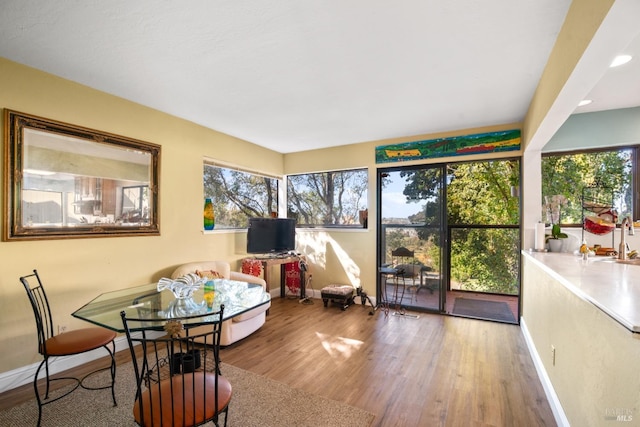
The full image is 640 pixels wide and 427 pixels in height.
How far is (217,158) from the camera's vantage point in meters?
4.16

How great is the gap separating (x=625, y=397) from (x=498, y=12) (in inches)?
80.7

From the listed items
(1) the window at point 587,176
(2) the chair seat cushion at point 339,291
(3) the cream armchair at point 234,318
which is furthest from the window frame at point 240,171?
(1) the window at point 587,176

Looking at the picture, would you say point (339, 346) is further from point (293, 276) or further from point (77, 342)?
point (77, 342)

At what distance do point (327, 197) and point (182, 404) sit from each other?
409cm

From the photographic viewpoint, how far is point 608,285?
148 centimetres

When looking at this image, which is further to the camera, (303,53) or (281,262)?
(281,262)

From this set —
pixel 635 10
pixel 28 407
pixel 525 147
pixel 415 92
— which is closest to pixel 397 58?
pixel 415 92

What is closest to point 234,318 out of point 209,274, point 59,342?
point 209,274

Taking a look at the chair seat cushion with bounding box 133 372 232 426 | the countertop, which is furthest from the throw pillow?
the countertop

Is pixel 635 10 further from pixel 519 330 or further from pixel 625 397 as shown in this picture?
pixel 519 330

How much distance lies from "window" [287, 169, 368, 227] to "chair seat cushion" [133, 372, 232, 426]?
3.68m

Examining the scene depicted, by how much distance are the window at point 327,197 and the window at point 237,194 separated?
400mm

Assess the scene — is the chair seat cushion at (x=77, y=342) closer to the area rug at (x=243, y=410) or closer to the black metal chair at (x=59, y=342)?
the black metal chair at (x=59, y=342)

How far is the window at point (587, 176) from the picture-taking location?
10.4 feet
